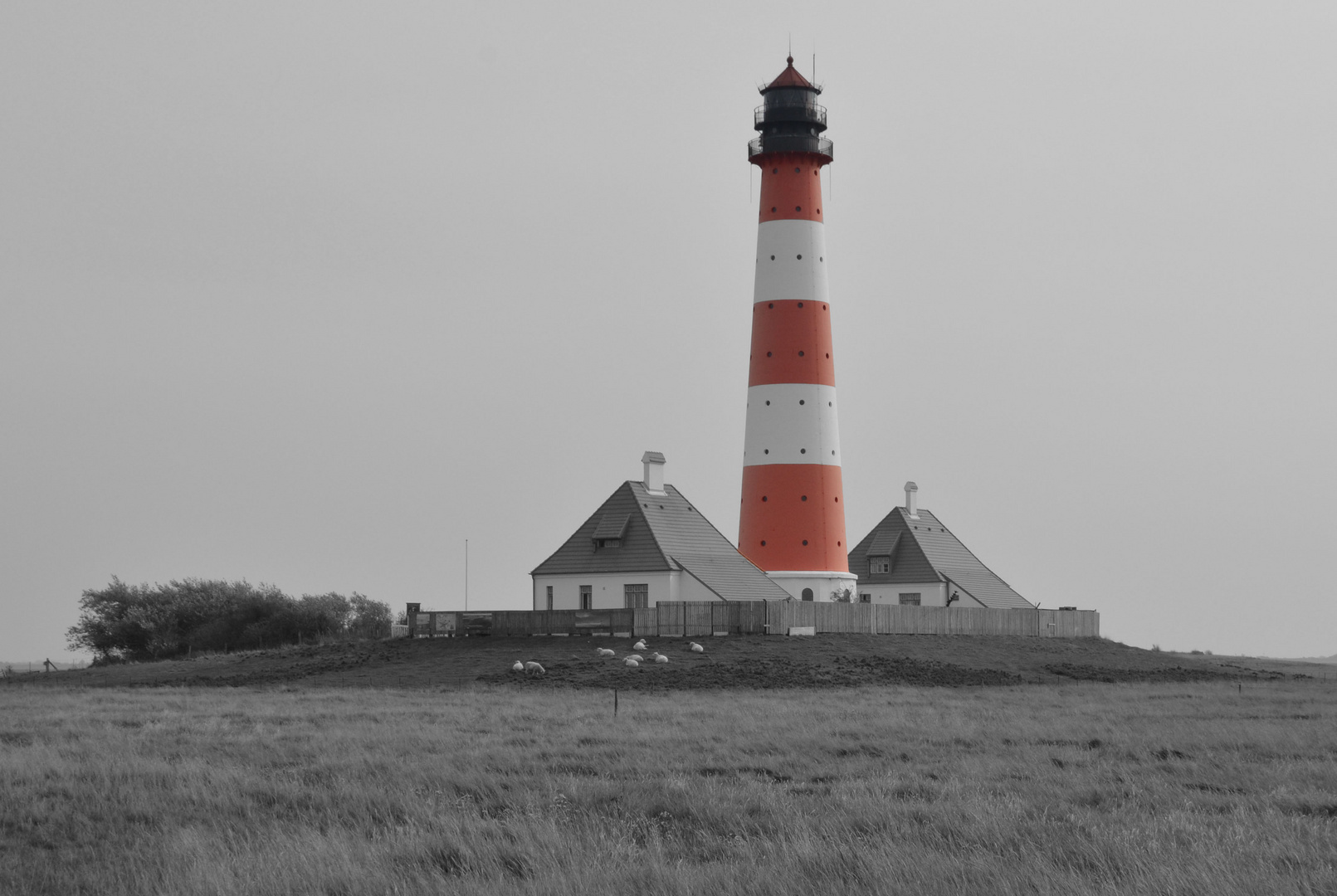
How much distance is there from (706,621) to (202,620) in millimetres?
28822

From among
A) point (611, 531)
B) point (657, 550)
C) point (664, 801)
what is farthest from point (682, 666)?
point (664, 801)

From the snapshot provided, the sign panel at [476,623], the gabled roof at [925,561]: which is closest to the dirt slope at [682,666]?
the sign panel at [476,623]

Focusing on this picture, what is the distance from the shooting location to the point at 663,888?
35.1 ft

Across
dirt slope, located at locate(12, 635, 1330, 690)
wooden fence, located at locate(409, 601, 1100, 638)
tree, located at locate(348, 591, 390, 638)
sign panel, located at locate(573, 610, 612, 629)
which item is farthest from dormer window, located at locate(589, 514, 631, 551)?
tree, located at locate(348, 591, 390, 638)

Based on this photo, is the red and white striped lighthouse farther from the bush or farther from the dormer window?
the bush

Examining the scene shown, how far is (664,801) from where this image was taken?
50.2ft

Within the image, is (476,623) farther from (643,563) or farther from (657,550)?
(657,550)

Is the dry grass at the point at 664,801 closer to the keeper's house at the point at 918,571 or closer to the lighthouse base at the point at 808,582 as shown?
the lighthouse base at the point at 808,582

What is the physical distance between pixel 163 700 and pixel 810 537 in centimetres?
2798

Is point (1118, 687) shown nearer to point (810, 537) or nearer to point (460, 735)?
point (810, 537)

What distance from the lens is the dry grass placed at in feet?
36.8

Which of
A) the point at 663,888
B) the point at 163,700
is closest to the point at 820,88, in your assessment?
the point at 163,700

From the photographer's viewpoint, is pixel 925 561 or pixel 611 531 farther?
pixel 925 561

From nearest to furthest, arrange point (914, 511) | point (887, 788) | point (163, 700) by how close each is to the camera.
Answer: point (887, 788) < point (163, 700) < point (914, 511)
